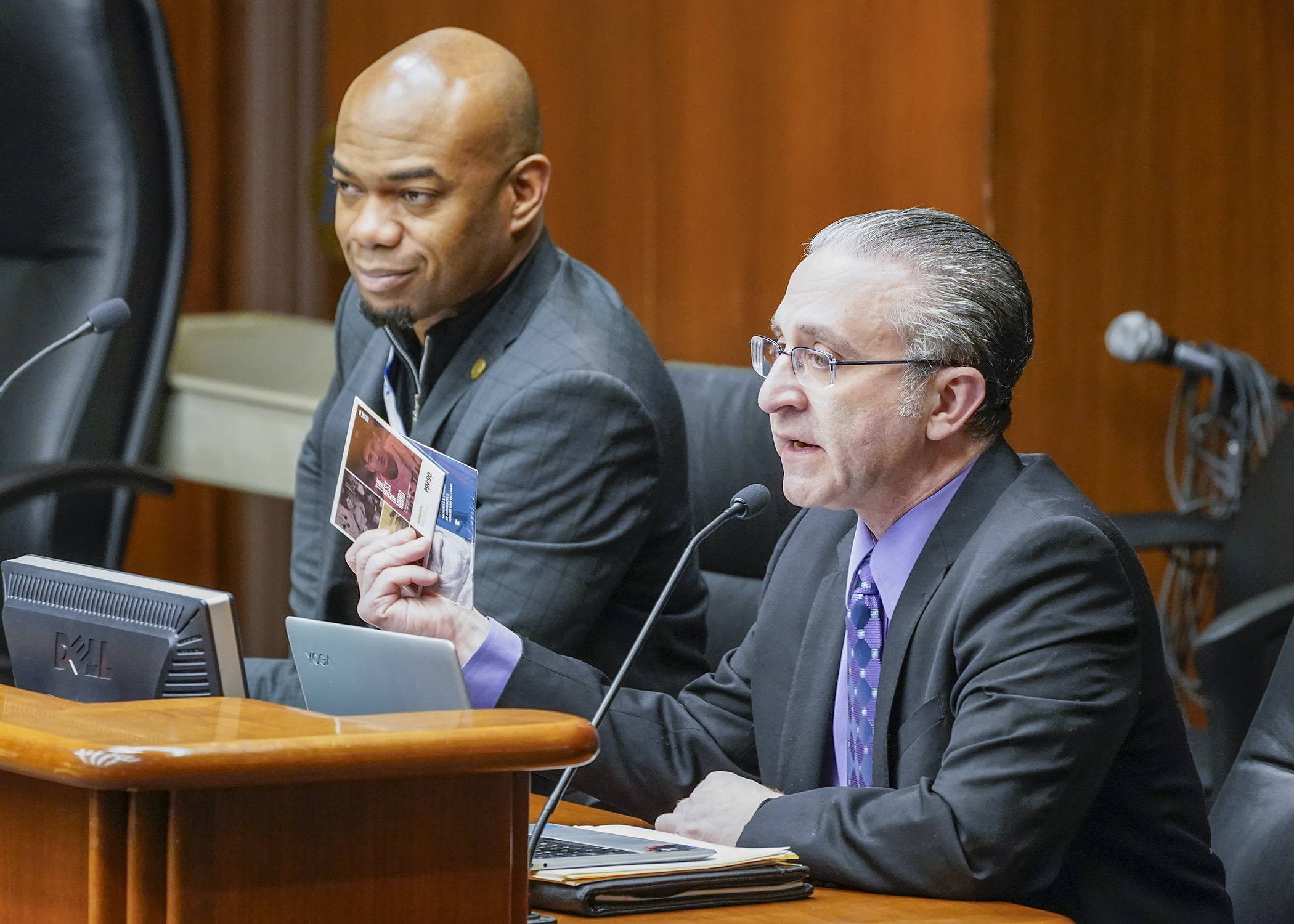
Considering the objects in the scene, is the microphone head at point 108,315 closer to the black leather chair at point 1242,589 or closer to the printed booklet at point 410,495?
the printed booklet at point 410,495

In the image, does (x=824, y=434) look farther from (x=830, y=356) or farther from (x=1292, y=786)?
(x=1292, y=786)

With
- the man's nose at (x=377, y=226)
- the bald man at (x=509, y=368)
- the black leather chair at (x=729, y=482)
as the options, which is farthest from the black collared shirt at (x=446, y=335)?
the black leather chair at (x=729, y=482)

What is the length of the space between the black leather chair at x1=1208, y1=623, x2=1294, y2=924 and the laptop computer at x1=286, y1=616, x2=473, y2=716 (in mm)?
762

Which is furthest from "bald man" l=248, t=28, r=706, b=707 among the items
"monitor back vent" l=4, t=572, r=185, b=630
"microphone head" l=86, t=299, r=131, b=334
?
"monitor back vent" l=4, t=572, r=185, b=630

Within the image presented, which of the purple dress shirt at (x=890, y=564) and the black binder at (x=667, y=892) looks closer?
the black binder at (x=667, y=892)

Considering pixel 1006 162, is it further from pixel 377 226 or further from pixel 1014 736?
pixel 1014 736

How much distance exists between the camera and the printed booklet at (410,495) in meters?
1.34

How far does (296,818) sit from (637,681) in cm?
107

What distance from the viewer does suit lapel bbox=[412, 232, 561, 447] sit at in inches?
80.1

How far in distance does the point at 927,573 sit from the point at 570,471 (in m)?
0.62

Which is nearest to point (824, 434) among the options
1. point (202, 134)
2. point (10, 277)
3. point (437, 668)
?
point (437, 668)

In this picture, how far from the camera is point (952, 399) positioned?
1.40 metres

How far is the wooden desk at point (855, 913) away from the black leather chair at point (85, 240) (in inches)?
59.8

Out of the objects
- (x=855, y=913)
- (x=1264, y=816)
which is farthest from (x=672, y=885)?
(x=1264, y=816)
